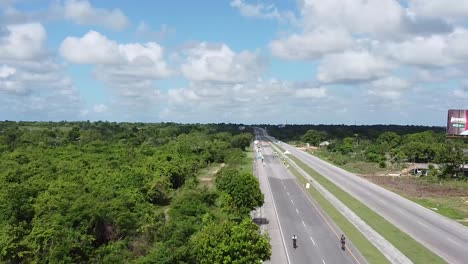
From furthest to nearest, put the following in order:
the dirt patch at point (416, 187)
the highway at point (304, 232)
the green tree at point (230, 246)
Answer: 1. the dirt patch at point (416, 187)
2. the highway at point (304, 232)
3. the green tree at point (230, 246)

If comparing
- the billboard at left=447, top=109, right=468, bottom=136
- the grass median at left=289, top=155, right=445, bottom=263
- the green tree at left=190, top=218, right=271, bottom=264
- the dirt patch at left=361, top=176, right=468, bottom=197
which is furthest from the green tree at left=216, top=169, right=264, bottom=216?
the billboard at left=447, top=109, right=468, bottom=136

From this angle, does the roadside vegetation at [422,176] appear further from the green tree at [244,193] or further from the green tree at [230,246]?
the green tree at [230,246]

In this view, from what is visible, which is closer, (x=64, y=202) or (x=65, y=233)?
(x=65, y=233)

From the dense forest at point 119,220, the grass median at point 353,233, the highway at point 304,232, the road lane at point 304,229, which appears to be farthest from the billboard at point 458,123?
the dense forest at point 119,220

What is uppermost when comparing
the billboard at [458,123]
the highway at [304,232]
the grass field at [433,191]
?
the billboard at [458,123]

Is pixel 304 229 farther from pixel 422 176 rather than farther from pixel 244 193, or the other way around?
pixel 422 176

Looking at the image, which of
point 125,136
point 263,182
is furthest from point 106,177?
point 125,136

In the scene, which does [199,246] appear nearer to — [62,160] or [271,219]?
[271,219]

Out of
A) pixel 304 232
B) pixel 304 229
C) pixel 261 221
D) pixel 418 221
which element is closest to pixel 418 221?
pixel 418 221
